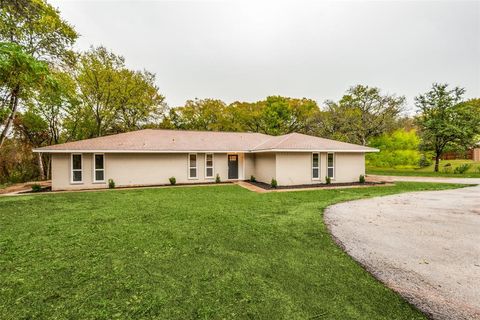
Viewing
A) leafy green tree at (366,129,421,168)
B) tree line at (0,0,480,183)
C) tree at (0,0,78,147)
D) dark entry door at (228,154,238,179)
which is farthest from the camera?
leafy green tree at (366,129,421,168)

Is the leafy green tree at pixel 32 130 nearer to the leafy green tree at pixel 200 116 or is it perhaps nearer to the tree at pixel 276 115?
the leafy green tree at pixel 200 116

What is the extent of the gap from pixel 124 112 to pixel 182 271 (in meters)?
25.5

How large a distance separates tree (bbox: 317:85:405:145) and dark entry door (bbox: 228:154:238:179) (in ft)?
42.4

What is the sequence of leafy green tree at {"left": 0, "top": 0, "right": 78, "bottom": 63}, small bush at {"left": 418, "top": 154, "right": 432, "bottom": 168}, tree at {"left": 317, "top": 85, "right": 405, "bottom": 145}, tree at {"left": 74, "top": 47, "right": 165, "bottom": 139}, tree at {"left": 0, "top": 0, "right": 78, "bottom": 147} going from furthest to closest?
small bush at {"left": 418, "top": 154, "right": 432, "bottom": 168} < tree at {"left": 317, "top": 85, "right": 405, "bottom": 145} < tree at {"left": 74, "top": 47, "right": 165, "bottom": 139} < leafy green tree at {"left": 0, "top": 0, "right": 78, "bottom": 63} < tree at {"left": 0, "top": 0, "right": 78, "bottom": 147}

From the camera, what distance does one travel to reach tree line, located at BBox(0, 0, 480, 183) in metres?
16.2

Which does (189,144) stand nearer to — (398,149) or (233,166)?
(233,166)

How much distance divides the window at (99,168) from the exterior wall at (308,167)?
10.8 m

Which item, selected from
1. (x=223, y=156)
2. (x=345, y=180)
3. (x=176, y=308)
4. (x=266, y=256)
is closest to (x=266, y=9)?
(x=223, y=156)

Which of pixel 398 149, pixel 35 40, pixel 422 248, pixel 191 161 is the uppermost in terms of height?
pixel 35 40

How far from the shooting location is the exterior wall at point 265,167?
13520 millimetres

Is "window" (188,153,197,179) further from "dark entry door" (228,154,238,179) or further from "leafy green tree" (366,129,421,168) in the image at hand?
"leafy green tree" (366,129,421,168)

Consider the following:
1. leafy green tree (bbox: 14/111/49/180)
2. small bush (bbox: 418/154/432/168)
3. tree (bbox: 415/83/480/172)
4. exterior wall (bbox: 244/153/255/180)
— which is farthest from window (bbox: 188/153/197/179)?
small bush (bbox: 418/154/432/168)

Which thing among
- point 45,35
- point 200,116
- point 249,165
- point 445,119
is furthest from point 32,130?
point 445,119

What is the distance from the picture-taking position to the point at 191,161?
1504cm
